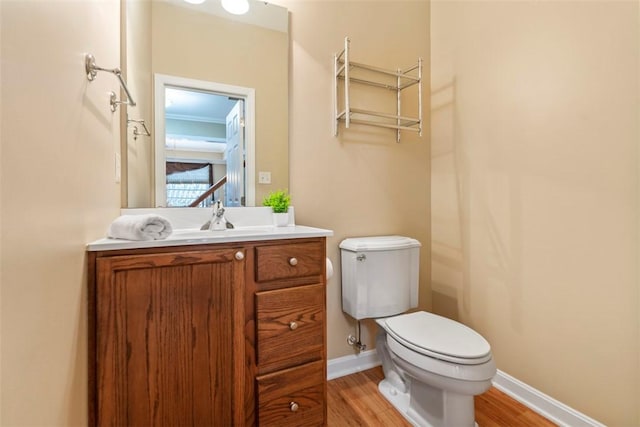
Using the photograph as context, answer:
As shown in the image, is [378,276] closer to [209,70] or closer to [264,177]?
[264,177]

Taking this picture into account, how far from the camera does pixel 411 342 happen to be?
4.10 ft

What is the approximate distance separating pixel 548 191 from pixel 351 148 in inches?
40.8

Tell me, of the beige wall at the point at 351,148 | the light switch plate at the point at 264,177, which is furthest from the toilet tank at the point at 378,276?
the light switch plate at the point at 264,177

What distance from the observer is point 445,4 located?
192 cm

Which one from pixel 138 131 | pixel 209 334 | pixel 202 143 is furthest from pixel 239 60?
pixel 209 334

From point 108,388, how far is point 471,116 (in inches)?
84.3

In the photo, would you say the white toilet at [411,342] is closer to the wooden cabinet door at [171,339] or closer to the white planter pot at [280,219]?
the white planter pot at [280,219]

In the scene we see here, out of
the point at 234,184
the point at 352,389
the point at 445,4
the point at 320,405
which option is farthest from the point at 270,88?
the point at 352,389

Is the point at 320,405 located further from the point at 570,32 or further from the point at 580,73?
the point at 570,32

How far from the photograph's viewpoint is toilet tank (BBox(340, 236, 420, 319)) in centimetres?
158

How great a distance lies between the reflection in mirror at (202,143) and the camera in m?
1.37

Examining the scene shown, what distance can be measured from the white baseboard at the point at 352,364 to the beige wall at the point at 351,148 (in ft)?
0.15

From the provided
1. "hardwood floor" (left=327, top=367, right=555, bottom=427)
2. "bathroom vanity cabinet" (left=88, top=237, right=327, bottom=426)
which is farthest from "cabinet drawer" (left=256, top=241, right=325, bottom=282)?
"hardwood floor" (left=327, top=367, right=555, bottom=427)

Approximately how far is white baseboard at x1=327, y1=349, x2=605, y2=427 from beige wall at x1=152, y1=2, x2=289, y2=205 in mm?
1116
